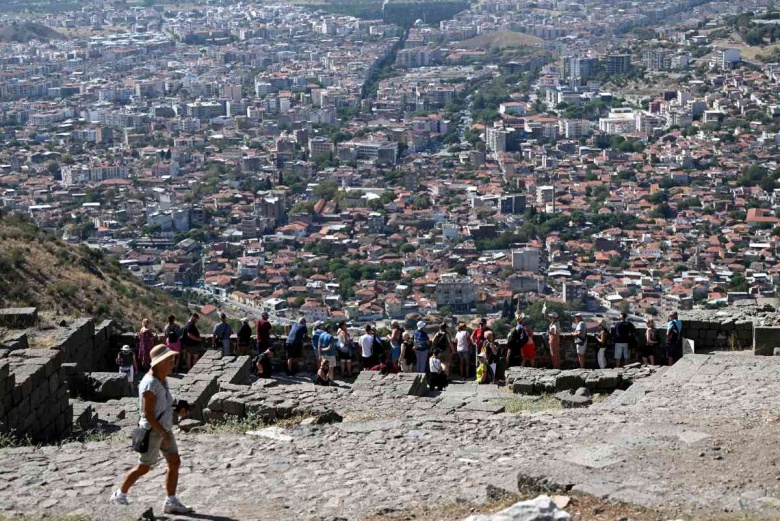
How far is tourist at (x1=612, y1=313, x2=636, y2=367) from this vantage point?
500 inches

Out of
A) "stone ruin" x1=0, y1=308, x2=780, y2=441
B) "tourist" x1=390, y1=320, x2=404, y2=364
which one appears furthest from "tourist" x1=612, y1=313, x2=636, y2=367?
"tourist" x1=390, y1=320, x2=404, y2=364

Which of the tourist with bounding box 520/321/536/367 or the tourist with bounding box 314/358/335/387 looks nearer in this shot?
the tourist with bounding box 314/358/335/387

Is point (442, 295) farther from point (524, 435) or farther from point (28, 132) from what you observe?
point (28, 132)

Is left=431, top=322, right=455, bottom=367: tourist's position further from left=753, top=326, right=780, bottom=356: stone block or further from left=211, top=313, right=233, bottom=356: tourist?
left=753, top=326, right=780, bottom=356: stone block

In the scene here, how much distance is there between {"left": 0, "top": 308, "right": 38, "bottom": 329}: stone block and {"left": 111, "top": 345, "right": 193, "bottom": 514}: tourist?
5347mm

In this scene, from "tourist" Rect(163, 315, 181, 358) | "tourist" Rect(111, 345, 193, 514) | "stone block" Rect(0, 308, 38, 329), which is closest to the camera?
"tourist" Rect(111, 345, 193, 514)

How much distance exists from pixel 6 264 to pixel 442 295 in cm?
2982

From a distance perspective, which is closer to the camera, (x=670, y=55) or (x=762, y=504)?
(x=762, y=504)

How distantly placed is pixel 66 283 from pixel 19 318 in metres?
8.61

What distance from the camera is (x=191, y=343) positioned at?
1312cm

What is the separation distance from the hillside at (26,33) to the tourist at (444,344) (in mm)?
136406

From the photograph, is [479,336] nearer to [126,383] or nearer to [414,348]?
[414,348]

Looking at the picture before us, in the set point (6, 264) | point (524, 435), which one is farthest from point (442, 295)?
point (524, 435)

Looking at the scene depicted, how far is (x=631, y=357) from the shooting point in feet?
42.5
